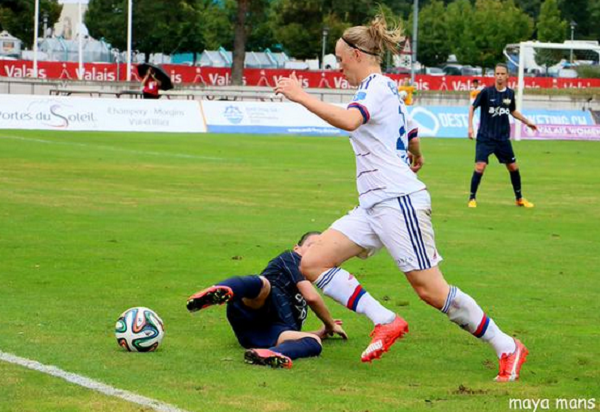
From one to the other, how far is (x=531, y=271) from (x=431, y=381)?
5.13m

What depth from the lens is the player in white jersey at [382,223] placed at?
7.49 m

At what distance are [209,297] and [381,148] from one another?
1425mm

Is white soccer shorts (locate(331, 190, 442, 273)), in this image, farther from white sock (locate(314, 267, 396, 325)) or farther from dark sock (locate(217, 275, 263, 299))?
dark sock (locate(217, 275, 263, 299))

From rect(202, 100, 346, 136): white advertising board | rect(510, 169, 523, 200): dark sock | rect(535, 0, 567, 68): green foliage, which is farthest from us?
rect(535, 0, 567, 68): green foliage

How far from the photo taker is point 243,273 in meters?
11.7

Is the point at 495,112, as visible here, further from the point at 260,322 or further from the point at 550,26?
the point at 550,26

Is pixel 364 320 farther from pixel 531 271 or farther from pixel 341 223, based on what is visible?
pixel 531 271

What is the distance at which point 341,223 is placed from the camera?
25.6 ft

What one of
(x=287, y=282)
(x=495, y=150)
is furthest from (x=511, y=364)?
(x=495, y=150)

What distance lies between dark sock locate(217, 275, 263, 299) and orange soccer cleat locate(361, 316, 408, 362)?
3.07ft

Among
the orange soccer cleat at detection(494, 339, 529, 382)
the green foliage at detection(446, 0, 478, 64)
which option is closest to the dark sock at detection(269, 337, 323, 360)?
the orange soccer cleat at detection(494, 339, 529, 382)

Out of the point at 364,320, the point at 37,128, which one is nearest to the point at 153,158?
the point at 37,128

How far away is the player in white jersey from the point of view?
24.6ft

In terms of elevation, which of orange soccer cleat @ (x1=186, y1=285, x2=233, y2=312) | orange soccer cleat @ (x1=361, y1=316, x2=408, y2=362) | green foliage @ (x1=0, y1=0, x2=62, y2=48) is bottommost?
orange soccer cleat @ (x1=361, y1=316, x2=408, y2=362)
